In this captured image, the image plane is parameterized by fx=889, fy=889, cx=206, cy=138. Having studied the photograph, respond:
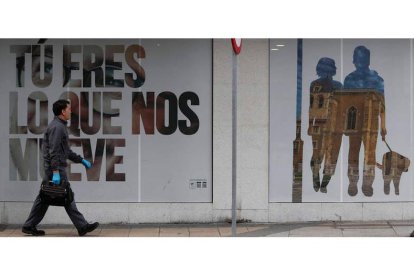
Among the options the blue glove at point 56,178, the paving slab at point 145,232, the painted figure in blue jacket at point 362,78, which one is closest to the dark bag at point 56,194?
the blue glove at point 56,178

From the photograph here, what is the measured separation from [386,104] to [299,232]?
98.2 inches

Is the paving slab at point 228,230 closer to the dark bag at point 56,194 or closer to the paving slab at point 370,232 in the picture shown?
the paving slab at point 370,232

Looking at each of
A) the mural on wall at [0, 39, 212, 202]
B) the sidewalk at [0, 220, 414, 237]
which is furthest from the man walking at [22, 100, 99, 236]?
the mural on wall at [0, 39, 212, 202]

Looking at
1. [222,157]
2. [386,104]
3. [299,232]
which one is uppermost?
[386,104]

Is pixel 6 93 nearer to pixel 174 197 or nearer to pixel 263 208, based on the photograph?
pixel 174 197

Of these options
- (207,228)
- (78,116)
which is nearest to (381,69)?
(207,228)

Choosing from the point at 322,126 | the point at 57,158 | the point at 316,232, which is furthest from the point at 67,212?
the point at 322,126

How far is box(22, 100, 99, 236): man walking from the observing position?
1202cm

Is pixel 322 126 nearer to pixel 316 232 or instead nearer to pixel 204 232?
pixel 316 232

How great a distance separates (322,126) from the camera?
13703 mm

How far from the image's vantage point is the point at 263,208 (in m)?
13.6

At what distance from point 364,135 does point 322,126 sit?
0.68 metres

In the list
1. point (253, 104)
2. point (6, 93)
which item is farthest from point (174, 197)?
point (6, 93)

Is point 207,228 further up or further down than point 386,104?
further down
